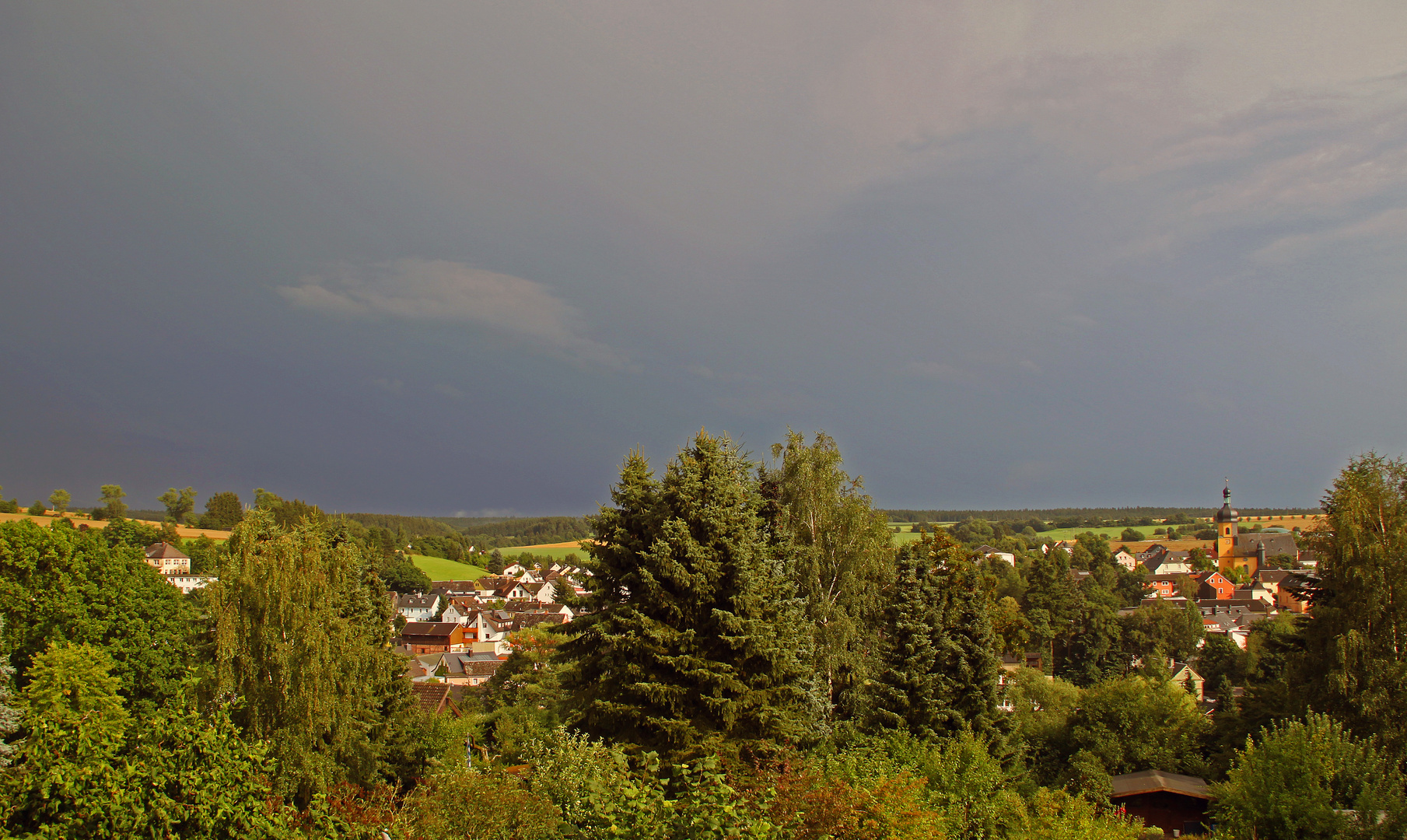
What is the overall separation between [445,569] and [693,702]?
155 m

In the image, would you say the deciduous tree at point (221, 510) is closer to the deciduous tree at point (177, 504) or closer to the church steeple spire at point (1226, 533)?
the deciduous tree at point (177, 504)

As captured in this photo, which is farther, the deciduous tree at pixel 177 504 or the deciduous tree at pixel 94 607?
the deciduous tree at pixel 177 504

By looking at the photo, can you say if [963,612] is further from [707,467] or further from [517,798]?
[517,798]

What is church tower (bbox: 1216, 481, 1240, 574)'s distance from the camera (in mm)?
152625

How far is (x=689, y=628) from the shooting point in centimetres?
2044

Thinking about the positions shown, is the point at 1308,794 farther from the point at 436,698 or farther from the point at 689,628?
the point at 436,698

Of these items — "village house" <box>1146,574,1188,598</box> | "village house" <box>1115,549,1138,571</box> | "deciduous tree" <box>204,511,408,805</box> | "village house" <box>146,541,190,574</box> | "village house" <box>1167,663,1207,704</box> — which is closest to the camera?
"deciduous tree" <box>204,511,408,805</box>

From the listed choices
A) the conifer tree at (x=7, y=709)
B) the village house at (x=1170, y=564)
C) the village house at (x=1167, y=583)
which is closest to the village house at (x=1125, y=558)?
the village house at (x=1170, y=564)

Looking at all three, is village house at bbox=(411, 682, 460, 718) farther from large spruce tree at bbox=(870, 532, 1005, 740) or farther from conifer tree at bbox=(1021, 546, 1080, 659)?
conifer tree at bbox=(1021, 546, 1080, 659)

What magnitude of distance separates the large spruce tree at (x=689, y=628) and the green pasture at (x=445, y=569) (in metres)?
142

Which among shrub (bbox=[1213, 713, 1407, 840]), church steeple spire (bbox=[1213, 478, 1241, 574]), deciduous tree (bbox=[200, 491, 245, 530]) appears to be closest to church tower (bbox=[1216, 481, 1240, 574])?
church steeple spire (bbox=[1213, 478, 1241, 574])

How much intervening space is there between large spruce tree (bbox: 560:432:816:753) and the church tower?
537ft

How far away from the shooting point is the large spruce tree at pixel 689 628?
64.4 feet

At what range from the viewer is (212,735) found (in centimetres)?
837
